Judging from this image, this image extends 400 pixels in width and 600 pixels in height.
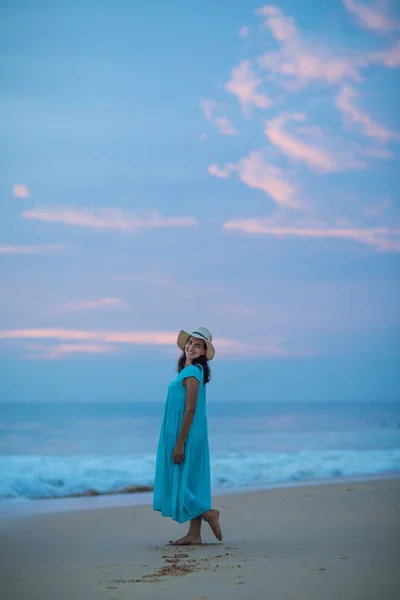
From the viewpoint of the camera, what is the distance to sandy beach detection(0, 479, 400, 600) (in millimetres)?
4621

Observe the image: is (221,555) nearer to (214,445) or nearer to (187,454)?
(187,454)

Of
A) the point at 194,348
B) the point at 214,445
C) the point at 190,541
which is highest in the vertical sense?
the point at 214,445

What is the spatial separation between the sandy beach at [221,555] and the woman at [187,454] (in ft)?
1.00

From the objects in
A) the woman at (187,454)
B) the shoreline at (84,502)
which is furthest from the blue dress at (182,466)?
the shoreline at (84,502)

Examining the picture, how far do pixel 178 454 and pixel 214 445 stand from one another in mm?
21163

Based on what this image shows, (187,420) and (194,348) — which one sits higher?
(194,348)

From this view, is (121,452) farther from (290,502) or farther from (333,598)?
(333,598)

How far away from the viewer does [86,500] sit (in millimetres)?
10727

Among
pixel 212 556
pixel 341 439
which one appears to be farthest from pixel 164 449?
pixel 341 439

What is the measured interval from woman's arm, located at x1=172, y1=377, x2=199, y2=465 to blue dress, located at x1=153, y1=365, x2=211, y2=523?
0.20 feet

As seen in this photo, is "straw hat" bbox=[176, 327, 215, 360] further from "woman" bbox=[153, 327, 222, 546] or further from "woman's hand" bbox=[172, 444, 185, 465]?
"woman's hand" bbox=[172, 444, 185, 465]

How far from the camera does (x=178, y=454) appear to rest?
6133 millimetres

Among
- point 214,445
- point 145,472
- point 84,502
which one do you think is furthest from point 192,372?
point 214,445

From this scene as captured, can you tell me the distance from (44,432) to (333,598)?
89.0ft
